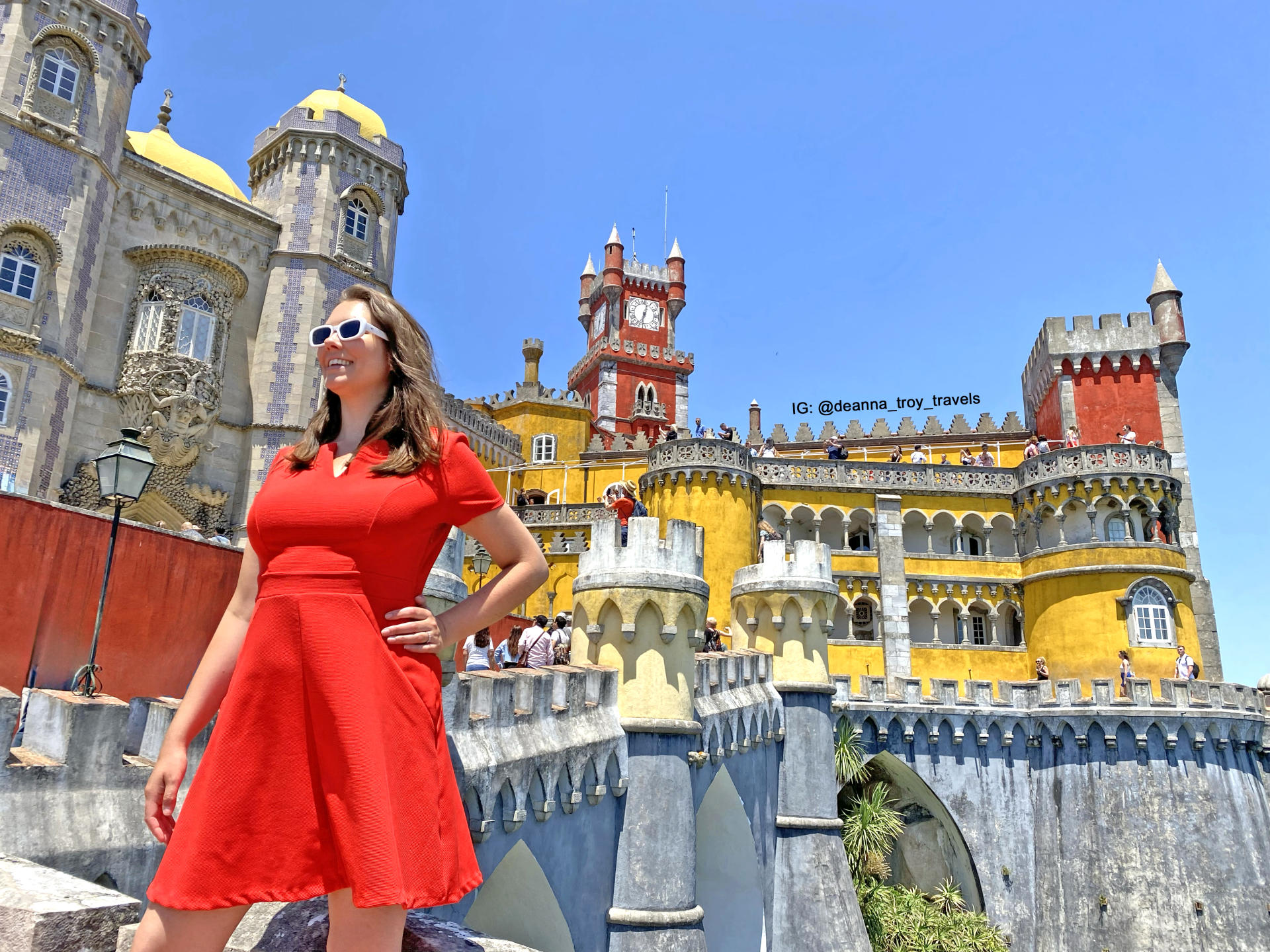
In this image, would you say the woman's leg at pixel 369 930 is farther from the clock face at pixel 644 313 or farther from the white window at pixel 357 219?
the clock face at pixel 644 313

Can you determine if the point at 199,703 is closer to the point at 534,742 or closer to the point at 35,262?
the point at 534,742

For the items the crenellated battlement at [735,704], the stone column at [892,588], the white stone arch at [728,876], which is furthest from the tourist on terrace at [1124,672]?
the white stone arch at [728,876]

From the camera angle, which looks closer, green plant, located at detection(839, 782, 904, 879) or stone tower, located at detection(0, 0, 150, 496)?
stone tower, located at detection(0, 0, 150, 496)

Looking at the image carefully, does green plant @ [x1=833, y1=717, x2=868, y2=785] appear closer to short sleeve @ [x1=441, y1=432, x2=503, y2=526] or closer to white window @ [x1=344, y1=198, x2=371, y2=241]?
white window @ [x1=344, y1=198, x2=371, y2=241]

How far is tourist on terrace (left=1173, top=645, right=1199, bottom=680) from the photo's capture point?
2722 cm

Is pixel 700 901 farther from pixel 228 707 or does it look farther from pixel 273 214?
pixel 273 214

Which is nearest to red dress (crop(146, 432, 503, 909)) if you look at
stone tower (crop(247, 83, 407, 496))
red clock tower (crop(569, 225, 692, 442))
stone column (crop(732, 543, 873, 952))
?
stone column (crop(732, 543, 873, 952))

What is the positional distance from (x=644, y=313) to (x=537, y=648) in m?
48.9

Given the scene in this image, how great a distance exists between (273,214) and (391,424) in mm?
24578

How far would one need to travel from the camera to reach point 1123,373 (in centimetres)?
3691

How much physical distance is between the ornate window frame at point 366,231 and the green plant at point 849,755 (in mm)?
18393

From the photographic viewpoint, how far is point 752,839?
15.2 meters

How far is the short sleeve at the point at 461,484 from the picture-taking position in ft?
9.01

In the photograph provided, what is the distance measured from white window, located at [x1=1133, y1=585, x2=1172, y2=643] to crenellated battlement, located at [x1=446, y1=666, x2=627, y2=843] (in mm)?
25246
